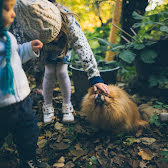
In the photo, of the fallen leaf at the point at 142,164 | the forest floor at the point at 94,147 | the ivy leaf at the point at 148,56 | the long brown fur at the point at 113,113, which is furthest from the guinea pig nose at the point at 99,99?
the ivy leaf at the point at 148,56

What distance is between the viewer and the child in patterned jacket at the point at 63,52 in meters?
1.19

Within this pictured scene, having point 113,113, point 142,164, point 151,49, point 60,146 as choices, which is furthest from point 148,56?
point 60,146

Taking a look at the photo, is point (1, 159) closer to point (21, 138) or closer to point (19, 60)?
point (21, 138)

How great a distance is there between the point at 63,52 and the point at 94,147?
3.27 feet

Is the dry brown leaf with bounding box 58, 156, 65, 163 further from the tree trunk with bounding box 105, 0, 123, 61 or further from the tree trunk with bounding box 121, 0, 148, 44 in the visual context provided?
the tree trunk with bounding box 121, 0, 148, 44

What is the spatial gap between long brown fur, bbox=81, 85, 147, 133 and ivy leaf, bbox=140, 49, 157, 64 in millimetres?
644

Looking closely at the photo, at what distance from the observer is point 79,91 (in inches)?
94.4

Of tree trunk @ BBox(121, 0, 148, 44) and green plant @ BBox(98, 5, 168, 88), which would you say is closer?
green plant @ BBox(98, 5, 168, 88)

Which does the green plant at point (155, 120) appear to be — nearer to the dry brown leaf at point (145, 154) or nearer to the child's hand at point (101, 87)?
the dry brown leaf at point (145, 154)

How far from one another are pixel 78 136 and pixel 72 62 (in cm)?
124

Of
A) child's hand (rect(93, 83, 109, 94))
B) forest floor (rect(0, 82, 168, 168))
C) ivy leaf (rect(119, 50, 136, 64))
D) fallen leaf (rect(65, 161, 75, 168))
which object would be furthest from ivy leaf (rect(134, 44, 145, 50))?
fallen leaf (rect(65, 161, 75, 168))

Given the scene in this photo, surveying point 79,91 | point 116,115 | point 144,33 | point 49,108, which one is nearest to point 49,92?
point 49,108

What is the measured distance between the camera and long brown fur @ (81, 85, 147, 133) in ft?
5.65

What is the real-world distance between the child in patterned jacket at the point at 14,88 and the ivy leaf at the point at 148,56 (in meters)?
1.52
